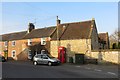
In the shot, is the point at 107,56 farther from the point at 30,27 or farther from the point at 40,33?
the point at 30,27

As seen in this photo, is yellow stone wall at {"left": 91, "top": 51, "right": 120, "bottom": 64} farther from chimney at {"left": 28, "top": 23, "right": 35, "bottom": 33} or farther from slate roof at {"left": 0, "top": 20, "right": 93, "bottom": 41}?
chimney at {"left": 28, "top": 23, "right": 35, "bottom": 33}

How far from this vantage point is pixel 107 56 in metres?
35.2

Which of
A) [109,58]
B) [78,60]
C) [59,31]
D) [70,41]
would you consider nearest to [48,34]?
[59,31]

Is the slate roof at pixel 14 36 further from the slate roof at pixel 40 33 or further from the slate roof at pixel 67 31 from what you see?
the slate roof at pixel 40 33

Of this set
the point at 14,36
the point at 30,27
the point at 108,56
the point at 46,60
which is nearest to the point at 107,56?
the point at 108,56

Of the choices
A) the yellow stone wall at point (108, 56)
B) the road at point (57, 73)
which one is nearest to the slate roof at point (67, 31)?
the yellow stone wall at point (108, 56)

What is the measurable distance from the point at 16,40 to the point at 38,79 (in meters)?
39.3

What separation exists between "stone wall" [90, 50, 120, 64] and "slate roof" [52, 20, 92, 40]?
398cm

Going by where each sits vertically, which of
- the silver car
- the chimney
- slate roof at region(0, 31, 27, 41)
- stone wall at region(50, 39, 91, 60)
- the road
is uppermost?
the chimney

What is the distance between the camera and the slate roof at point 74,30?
133 feet

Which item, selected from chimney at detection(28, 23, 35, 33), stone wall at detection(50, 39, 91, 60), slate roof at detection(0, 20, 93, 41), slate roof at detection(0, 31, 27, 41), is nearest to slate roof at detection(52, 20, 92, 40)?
slate roof at detection(0, 20, 93, 41)

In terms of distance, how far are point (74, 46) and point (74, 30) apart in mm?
3637

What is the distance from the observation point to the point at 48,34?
45.8 meters

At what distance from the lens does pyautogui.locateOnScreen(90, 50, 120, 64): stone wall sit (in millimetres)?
34219
